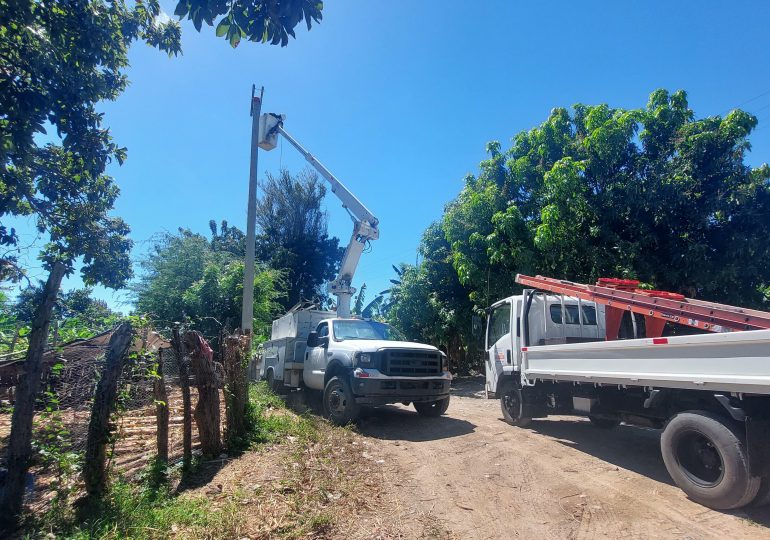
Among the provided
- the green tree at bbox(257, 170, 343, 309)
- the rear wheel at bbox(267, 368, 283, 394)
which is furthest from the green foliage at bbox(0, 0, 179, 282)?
the green tree at bbox(257, 170, 343, 309)

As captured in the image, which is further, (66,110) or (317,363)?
(317,363)

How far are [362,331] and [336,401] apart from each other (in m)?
1.84

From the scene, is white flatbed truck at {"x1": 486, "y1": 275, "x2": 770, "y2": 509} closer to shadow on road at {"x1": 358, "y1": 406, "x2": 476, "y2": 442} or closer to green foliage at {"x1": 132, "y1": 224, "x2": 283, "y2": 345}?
shadow on road at {"x1": 358, "y1": 406, "x2": 476, "y2": 442}

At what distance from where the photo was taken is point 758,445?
165 inches

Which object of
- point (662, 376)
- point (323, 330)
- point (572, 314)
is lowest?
point (662, 376)

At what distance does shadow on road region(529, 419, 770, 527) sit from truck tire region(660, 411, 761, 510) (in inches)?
9.0

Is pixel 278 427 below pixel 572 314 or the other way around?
below

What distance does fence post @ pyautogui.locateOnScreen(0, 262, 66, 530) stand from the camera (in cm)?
403

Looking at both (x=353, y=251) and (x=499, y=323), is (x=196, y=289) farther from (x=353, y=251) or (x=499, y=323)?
(x=499, y=323)

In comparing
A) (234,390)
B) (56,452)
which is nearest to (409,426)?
(234,390)

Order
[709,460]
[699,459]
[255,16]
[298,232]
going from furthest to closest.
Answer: [298,232], [699,459], [709,460], [255,16]

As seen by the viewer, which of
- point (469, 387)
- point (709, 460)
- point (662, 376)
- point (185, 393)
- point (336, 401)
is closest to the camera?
point (709, 460)

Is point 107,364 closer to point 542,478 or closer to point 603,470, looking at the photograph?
point 542,478

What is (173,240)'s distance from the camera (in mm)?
21781
